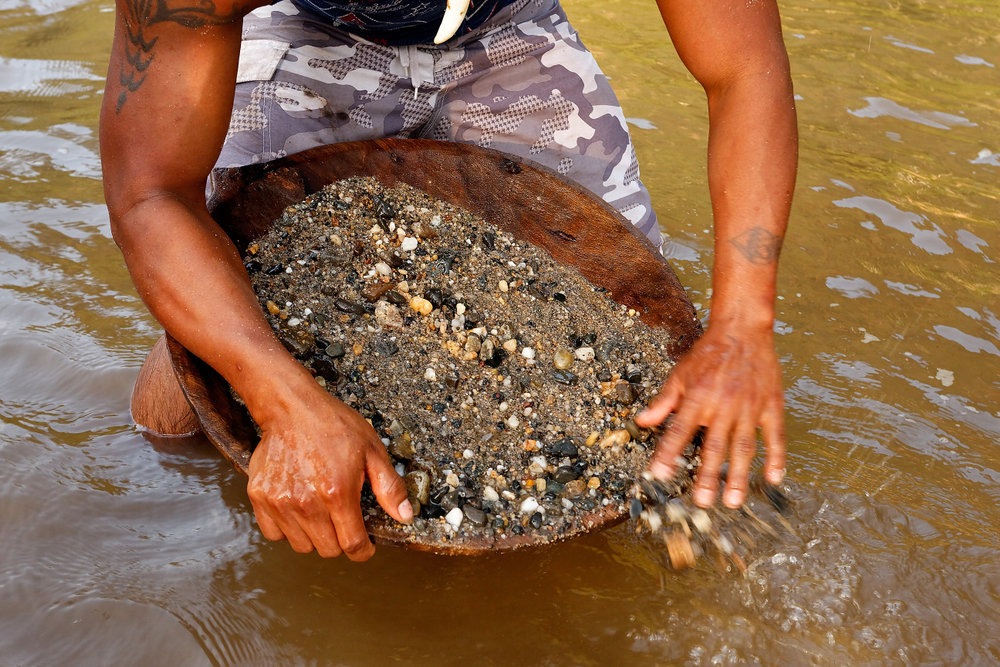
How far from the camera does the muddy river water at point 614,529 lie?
1.62m

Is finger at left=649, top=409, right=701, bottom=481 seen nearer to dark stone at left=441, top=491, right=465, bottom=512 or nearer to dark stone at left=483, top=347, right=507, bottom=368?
dark stone at left=441, top=491, right=465, bottom=512

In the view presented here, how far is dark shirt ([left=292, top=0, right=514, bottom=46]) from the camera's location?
6.31ft

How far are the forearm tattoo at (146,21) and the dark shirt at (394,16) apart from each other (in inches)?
19.0

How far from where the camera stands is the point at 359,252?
1.96m

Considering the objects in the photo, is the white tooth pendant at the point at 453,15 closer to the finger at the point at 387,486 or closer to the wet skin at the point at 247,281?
the wet skin at the point at 247,281

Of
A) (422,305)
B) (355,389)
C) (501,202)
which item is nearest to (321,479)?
(355,389)

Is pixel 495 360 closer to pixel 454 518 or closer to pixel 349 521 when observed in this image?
pixel 454 518

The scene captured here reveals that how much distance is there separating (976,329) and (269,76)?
218 centimetres

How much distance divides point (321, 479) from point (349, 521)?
0.09 meters

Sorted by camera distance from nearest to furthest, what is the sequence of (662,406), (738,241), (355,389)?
(662,406)
(738,241)
(355,389)

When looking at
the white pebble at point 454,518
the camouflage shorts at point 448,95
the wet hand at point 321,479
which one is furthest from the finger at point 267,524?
the camouflage shorts at point 448,95

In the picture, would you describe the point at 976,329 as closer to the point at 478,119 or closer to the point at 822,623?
the point at 822,623

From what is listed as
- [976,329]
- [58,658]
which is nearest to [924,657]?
[976,329]

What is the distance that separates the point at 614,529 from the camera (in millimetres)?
1848
